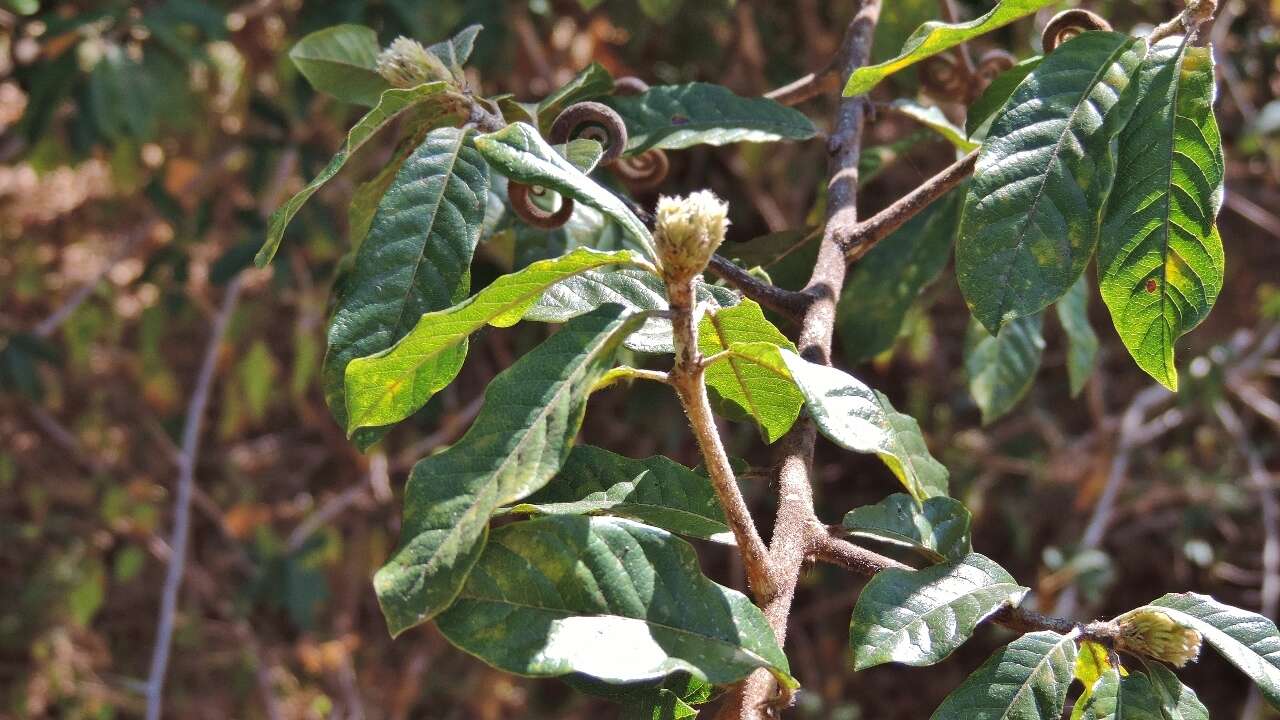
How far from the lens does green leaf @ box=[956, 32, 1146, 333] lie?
0.74 meters

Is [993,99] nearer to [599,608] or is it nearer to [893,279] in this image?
[893,279]

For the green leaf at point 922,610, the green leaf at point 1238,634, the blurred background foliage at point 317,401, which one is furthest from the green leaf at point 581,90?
the blurred background foliage at point 317,401

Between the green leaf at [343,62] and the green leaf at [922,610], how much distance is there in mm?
604

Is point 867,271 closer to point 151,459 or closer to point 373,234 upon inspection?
point 373,234

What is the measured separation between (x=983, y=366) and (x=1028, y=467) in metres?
1.42

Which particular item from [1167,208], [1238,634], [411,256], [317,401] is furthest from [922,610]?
[317,401]

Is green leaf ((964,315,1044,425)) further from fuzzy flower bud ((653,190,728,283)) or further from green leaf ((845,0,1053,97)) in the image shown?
fuzzy flower bud ((653,190,728,283))

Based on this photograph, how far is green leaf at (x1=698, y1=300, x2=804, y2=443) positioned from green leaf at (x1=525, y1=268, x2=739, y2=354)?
2 centimetres

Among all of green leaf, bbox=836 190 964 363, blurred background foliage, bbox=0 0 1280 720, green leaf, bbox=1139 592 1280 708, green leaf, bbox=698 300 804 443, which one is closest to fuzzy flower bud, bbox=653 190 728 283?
green leaf, bbox=698 300 804 443

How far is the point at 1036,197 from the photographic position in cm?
75

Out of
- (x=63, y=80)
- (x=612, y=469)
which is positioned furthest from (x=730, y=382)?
(x=63, y=80)

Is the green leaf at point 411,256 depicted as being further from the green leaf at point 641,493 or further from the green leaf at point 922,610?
the green leaf at point 922,610

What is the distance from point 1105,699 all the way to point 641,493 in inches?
12.6

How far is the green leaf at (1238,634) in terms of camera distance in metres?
0.69
